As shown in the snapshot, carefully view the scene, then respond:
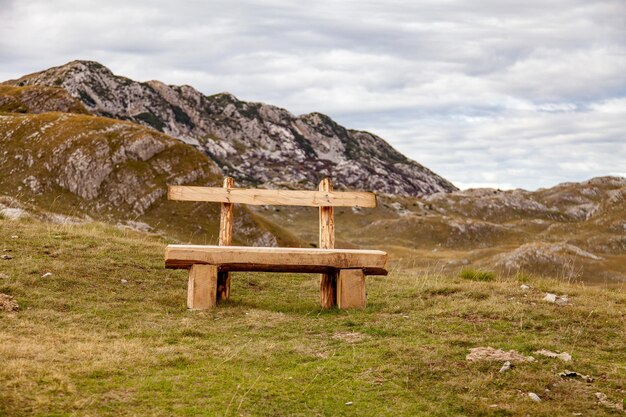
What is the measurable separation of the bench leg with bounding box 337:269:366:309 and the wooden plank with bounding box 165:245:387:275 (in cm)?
17

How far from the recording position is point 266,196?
1347cm

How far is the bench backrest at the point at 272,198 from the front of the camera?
13328 mm

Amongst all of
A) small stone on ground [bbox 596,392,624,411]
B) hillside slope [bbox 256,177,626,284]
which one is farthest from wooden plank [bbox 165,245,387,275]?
hillside slope [bbox 256,177,626,284]

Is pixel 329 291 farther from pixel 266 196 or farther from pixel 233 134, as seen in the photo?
pixel 233 134

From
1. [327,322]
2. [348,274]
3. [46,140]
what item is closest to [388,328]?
[327,322]

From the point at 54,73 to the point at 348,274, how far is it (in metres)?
134

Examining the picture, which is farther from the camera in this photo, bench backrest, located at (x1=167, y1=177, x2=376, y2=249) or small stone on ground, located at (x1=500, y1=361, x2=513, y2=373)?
bench backrest, located at (x1=167, y1=177, x2=376, y2=249)

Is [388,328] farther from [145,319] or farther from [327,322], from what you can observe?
[145,319]

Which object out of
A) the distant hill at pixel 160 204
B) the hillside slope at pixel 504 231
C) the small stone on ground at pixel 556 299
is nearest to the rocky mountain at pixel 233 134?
the hillside slope at pixel 504 231

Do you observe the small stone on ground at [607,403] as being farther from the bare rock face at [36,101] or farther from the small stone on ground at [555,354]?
the bare rock face at [36,101]

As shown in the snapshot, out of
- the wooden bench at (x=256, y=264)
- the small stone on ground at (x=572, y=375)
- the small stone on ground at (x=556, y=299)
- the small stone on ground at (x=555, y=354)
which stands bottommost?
the small stone on ground at (x=572, y=375)

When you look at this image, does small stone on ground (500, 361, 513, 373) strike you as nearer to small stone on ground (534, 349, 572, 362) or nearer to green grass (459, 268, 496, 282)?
small stone on ground (534, 349, 572, 362)

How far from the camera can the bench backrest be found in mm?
13328

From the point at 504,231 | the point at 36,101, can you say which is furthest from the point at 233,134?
the point at 504,231
